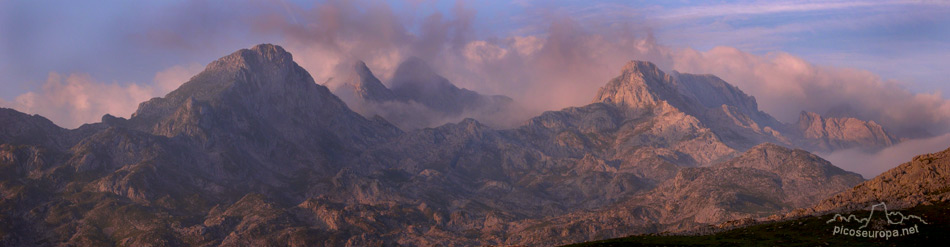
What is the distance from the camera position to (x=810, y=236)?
124 metres

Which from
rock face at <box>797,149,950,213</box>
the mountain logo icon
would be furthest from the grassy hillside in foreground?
rock face at <box>797,149,950,213</box>

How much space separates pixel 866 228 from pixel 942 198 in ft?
72.8

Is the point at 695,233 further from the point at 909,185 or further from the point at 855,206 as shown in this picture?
the point at 909,185

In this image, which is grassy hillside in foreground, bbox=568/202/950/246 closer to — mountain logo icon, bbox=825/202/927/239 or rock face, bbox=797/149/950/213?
mountain logo icon, bbox=825/202/927/239

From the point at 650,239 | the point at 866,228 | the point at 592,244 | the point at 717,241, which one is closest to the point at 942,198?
the point at 866,228

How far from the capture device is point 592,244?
132 metres

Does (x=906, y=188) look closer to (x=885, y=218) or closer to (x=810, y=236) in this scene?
(x=885, y=218)

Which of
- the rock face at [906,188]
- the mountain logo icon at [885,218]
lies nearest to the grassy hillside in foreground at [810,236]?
the mountain logo icon at [885,218]

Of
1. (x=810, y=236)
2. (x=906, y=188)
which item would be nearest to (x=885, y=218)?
(x=810, y=236)

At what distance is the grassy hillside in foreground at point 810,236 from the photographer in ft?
370

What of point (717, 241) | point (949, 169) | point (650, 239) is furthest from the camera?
point (949, 169)

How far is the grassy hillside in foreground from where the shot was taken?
11262 centimetres

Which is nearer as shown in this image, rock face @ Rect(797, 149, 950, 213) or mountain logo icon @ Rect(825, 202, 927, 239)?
mountain logo icon @ Rect(825, 202, 927, 239)

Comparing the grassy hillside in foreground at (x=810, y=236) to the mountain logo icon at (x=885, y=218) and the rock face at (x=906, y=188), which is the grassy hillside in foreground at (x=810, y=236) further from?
the rock face at (x=906, y=188)
